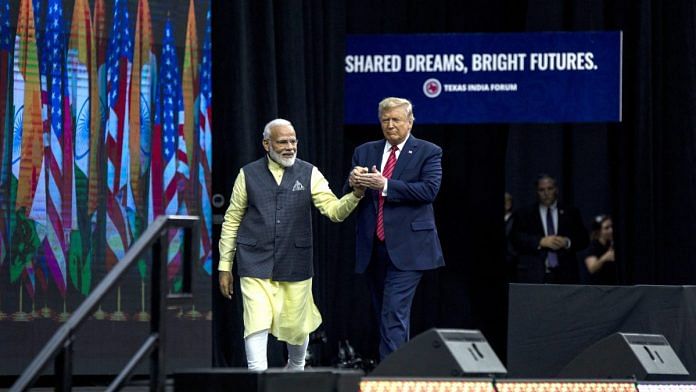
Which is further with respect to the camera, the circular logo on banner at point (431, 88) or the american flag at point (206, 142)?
the circular logo on banner at point (431, 88)

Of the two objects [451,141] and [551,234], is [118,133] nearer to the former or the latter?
[451,141]

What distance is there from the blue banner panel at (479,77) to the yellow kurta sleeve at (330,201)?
6.98ft

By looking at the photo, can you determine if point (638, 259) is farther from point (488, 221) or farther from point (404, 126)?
point (404, 126)

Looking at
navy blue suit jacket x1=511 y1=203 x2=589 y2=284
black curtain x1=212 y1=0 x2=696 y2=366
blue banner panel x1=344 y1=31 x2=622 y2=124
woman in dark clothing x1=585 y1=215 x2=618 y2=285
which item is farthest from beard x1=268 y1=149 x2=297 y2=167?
woman in dark clothing x1=585 y1=215 x2=618 y2=285

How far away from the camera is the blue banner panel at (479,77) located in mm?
9500

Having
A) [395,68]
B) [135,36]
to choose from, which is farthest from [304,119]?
[135,36]

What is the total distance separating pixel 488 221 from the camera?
9.89 metres

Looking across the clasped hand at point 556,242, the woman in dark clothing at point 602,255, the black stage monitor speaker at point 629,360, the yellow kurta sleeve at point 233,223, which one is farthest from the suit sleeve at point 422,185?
the woman in dark clothing at point 602,255

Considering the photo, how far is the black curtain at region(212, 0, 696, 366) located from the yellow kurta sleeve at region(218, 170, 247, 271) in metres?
1.67

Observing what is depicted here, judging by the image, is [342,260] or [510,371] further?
[342,260]

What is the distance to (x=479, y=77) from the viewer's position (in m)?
9.59

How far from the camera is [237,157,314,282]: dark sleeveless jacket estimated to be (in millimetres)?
7398

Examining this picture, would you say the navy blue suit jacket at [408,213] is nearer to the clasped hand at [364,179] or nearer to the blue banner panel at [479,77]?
the clasped hand at [364,179]

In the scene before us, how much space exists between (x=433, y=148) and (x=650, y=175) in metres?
2.64
